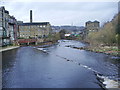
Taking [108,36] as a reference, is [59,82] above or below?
below

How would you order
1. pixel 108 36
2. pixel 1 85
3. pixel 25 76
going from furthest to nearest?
pixel 108 36, pixel 25 76, pixel 1 85

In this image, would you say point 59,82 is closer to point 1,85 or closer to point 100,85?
point 100,85

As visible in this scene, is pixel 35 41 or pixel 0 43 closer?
pixel 0 43

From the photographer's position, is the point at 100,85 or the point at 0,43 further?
the point at 0,43

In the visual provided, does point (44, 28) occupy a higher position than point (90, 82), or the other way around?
point (44, 28)

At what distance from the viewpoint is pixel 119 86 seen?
33.9 ft

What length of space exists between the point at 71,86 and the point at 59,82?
1.15m

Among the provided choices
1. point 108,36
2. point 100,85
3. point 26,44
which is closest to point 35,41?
point 26,44

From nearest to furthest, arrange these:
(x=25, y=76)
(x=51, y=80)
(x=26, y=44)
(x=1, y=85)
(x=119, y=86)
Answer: (x=119, y=86) < (x=1, y=85) < (x=51, y=80) < (x=25, y=76) < (x=26, y=44)

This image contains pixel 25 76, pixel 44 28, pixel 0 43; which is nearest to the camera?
pixel 25 76

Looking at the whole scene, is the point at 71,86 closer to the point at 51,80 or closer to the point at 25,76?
the point at 51,80

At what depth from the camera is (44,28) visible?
78812 millimetres

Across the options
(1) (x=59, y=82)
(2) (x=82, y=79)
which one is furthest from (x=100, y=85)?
(1) (x=59, y=82)

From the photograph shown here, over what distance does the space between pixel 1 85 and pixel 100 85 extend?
6.60m
